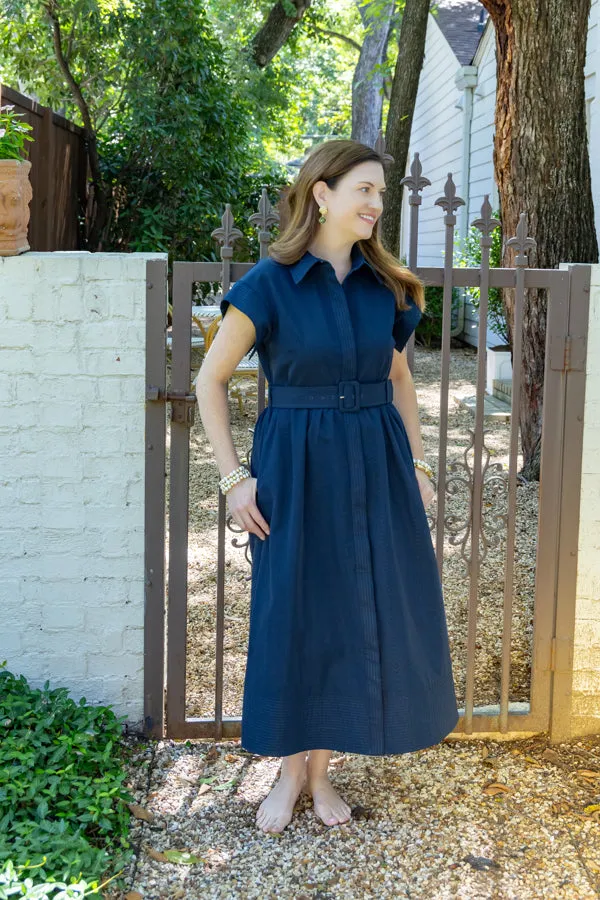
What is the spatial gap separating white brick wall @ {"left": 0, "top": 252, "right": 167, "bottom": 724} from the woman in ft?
1.91

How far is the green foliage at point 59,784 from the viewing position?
2.47 meters

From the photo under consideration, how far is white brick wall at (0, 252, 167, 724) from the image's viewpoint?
121 inches

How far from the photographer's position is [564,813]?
294 centimetres

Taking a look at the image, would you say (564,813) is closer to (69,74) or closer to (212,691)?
(212,691)

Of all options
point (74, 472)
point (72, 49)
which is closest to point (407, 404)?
point (74, 472)

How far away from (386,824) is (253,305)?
4.85 ft

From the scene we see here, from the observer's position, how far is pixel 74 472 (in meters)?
3.15

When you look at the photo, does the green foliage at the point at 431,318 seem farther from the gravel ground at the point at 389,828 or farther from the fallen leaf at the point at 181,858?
the fallen leaf at the point at 181,858

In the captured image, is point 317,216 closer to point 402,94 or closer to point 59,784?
point 59,784

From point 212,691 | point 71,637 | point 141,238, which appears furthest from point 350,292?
point 141,238

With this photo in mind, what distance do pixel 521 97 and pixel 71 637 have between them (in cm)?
349

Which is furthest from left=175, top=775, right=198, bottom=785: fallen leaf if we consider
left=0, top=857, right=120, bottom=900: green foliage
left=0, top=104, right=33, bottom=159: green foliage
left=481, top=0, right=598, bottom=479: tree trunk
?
left=481, top=0, right=598, bottom=479: tree trunk

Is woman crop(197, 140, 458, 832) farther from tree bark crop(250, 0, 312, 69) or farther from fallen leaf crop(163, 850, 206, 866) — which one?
tree bark crop(250, 0, 312, 69)

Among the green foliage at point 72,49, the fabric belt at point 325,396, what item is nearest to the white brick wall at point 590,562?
the fabric belt at point 325,396
